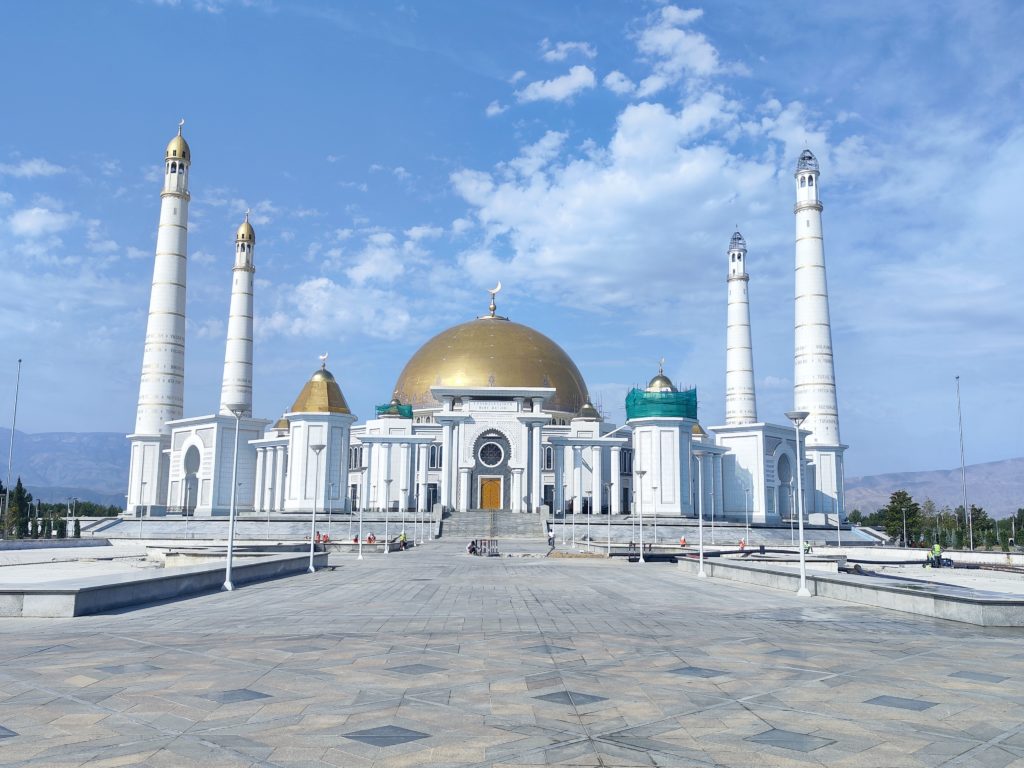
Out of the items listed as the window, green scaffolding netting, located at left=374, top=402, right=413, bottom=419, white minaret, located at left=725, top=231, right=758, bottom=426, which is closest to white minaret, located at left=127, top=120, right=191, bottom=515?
green scaffolding netting, located at left=374, top=402, right=413, bottom=419

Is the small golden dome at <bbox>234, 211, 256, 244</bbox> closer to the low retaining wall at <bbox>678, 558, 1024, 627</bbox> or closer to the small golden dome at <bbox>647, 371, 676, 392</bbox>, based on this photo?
the small golden dome at <bbox>647, 371, 676, 392</bbox>

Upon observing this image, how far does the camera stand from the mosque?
6131cm

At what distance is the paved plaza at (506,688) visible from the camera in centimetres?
617

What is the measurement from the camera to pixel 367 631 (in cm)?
1217

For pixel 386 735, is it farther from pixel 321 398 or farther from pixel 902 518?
pixel 902 518

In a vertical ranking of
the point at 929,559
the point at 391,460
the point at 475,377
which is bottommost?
the point at 929,559

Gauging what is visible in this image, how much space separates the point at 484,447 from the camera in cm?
6194

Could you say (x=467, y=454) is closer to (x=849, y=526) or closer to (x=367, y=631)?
(x=849, y=526)

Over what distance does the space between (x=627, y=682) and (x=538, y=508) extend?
5201cm

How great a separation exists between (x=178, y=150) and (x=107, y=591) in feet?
200

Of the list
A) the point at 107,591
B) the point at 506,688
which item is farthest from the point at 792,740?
the point at 107,591

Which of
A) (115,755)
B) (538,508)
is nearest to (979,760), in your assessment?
(115,755)

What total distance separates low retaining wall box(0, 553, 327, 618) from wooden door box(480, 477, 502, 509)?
134 feet

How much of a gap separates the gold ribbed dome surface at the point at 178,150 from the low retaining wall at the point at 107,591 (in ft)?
184
